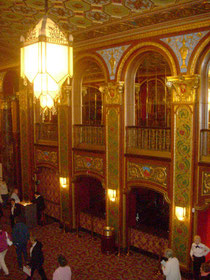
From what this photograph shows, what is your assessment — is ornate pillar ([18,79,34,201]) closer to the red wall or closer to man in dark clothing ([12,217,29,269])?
man in dark clothing ([12,217,29,269])

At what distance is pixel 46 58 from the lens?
12.4 ft

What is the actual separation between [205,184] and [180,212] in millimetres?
998

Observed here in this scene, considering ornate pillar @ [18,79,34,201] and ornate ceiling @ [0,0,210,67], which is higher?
ornate ceiling @ [0,0,210,67]

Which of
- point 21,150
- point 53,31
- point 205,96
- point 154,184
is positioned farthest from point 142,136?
point 21,150

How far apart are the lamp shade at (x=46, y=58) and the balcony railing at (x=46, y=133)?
25.0ft

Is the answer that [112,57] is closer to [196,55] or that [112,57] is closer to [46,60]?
[196,55]

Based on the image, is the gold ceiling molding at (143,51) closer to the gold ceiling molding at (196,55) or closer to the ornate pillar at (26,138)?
the gold ceiling molding at (196,55)

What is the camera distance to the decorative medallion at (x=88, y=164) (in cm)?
965

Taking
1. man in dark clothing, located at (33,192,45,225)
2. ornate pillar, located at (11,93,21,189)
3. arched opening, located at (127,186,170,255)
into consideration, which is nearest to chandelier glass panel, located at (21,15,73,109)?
arched opening, located at (127,186,170,255)

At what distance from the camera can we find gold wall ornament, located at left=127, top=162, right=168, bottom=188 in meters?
7.97

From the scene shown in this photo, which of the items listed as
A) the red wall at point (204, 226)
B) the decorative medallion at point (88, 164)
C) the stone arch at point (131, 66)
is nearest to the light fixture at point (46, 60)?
the stone arch at point (131, 66)

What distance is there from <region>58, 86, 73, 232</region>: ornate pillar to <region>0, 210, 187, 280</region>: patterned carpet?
2.83 feet

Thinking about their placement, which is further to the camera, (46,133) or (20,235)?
(46,133)

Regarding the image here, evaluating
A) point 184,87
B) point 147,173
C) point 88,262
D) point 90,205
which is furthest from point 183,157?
point 90,205
